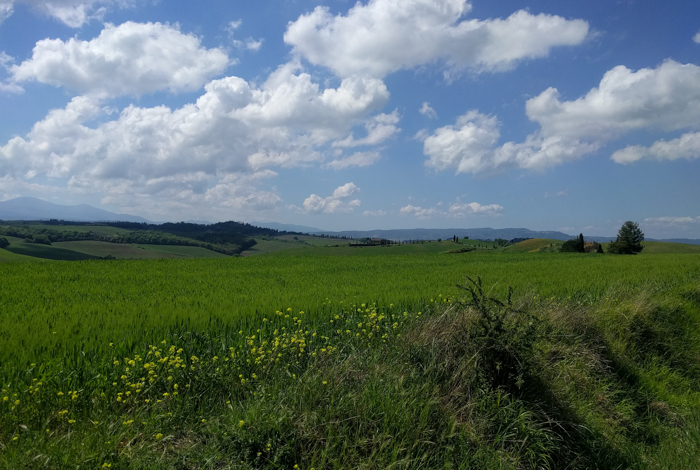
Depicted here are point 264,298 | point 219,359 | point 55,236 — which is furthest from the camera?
point 55,236

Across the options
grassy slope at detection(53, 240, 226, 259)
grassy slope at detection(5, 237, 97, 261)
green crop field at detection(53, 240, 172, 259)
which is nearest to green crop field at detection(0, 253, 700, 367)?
grassy slope at detection(53, 240, 226, 259)

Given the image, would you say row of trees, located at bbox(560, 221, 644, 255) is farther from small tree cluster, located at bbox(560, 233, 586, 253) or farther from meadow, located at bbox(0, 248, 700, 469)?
meadow, located at bbox(0, 248, 700, 469)

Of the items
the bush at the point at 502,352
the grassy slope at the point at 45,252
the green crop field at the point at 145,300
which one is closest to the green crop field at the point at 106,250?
the grassy slope at the point at 45,252

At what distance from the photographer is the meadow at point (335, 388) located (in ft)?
12.1

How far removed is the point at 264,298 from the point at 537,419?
233 inches

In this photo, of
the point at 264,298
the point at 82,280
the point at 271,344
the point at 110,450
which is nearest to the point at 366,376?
the point at 271,344

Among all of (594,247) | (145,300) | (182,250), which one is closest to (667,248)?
(594,247)

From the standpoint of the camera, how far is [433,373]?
5.23m

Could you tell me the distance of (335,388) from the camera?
438 centimetres

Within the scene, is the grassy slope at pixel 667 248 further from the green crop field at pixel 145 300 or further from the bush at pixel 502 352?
the bush at pixel 502 352

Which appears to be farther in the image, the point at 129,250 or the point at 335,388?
the point at 129,250

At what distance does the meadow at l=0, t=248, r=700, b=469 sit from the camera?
145 inches

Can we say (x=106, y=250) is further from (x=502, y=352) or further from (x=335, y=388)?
(x=502, y=352)

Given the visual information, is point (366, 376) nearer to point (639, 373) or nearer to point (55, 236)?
point (639, 373)
